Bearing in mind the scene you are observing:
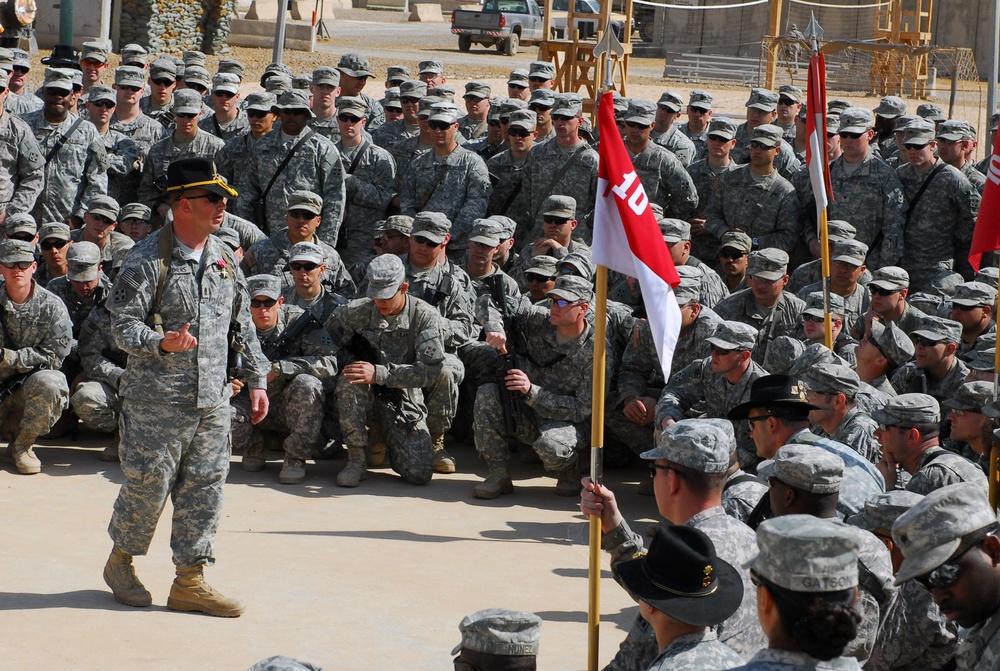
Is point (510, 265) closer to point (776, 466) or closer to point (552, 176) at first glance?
point (552, 176)

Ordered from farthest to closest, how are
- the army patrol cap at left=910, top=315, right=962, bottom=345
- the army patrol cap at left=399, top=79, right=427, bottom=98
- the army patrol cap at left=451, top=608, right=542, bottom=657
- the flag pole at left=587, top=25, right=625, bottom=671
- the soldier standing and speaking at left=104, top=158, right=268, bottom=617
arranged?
the army patrol cap at left=399, top=79, right=427, bottom=98 → the army patrol cap at left=910, top=315, right=962, bottom=345 → the soldier standing and speaking at left=104, top=158, right=268, bottom=617 → the flag pole at left=587, top=25, right=625, bottom=671 → the army patrol cap at left=451, top=608, right=542, bottom=657

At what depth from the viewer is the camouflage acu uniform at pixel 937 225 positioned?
11.4 meters

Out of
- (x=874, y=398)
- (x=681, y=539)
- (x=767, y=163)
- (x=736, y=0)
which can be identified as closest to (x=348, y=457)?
(x=874, y=398)

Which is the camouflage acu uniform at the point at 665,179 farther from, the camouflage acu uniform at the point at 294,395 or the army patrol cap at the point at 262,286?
the army patrol cap at the point at 262,286

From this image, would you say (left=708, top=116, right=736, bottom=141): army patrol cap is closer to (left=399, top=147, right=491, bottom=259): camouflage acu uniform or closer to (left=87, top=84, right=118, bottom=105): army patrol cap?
(left=399, top=147, right=491, bottom=259): camouflage acu uniform

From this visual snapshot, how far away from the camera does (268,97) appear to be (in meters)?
12.1

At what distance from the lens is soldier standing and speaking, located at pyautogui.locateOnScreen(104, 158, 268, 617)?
6547mm

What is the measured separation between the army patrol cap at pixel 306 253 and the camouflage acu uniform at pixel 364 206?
212cm

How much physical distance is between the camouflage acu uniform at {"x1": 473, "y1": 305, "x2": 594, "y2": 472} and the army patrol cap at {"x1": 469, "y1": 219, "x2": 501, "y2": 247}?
1.01 m

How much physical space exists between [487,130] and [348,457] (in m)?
5.26

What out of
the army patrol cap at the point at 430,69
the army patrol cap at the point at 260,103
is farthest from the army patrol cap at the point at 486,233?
the army patrol cap at the point at 430,69

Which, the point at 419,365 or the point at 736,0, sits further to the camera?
→ the point at 736,0

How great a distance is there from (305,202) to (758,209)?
3.95 meters

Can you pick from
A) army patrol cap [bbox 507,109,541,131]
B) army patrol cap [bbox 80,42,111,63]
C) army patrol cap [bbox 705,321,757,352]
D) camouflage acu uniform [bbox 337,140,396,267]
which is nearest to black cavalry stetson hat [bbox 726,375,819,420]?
army patrol cap [bbox 705,321,757,352]
